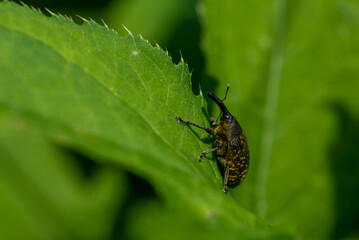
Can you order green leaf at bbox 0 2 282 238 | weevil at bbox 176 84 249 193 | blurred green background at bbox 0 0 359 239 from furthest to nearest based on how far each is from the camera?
blurred green background at bbox 0 0 359 239 < weevil at bbox 176 84 249 193 < green leaf at bbox 0 2 282 238

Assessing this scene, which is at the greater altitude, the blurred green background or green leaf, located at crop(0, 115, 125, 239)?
green leaf, located at crop(0, 115, 125, 239)

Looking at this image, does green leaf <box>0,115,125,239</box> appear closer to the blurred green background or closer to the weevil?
the weevil

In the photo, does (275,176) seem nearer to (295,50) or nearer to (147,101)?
(295,50)

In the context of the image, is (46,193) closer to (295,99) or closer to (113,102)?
(113,102)

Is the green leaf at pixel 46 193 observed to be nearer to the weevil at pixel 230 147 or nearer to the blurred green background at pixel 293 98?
the weevil at pixel 230 147

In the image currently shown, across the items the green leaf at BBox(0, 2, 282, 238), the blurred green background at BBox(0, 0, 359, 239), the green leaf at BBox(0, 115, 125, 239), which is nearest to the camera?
the green leaf at BBox(0, 115, 125, 239)

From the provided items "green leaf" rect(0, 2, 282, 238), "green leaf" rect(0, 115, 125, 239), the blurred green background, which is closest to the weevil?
the blurred green background

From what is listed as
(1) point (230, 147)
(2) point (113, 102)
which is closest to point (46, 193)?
(2) point (113, 102)
